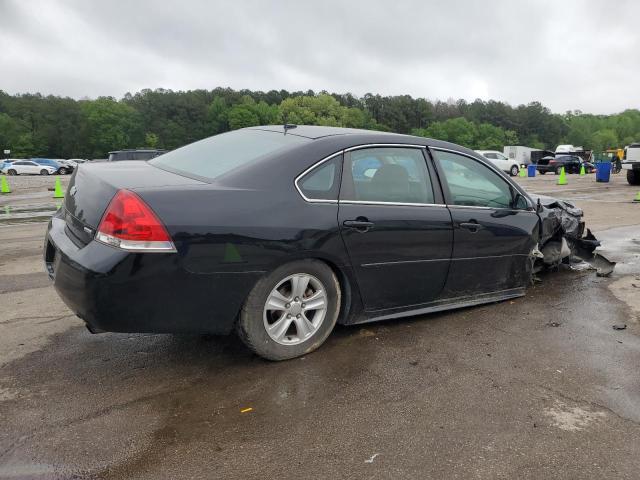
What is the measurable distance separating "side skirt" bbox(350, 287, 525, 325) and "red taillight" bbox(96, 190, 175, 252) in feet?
4.96

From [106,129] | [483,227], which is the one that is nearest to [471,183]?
[483,227]

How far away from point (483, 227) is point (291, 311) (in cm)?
179

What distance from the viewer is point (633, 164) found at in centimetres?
2073

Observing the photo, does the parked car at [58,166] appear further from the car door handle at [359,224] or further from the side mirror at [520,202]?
the car door handle at [359,224]

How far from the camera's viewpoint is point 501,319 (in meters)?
4.25

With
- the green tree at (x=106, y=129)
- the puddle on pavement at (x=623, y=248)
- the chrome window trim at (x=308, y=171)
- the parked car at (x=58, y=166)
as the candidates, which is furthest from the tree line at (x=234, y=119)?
the chrome window trim at (x=308, y=171)

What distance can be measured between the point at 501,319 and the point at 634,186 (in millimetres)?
20424

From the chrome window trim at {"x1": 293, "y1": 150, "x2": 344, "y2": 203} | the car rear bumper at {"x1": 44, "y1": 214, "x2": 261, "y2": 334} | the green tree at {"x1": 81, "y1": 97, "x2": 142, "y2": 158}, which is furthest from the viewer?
the green tree at {"x1": 81, "y1": 97, "x2": 142, "y2": 158}

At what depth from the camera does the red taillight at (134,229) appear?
277 cm

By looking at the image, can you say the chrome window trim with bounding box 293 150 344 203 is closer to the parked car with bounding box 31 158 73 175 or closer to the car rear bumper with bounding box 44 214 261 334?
the car rear bumper with bounding box 44 214 261 334

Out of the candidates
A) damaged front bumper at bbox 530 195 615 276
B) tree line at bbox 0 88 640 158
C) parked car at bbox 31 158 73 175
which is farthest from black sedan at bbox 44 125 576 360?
tree line at bbox 0 88 640 158

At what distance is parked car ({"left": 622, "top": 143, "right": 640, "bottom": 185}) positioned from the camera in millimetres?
20747

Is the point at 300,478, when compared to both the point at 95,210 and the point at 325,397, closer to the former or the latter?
the point at 325,397

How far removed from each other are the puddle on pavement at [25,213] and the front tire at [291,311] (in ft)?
30.0
